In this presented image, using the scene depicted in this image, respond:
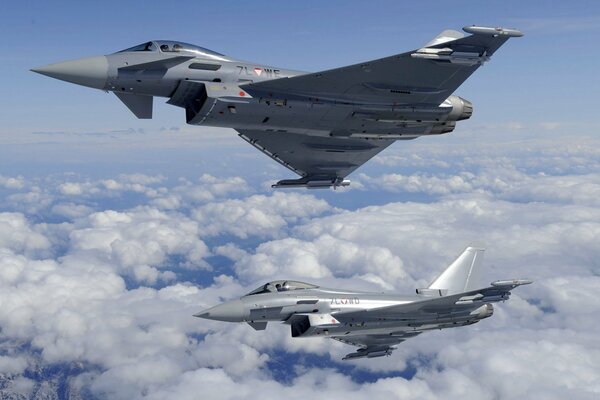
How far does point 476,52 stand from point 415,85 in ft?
9.74

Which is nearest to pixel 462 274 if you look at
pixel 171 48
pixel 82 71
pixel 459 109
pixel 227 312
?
pixel 227 312

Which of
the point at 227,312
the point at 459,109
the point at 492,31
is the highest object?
the point at 492,31

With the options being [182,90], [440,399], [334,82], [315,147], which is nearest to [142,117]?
[182,90]

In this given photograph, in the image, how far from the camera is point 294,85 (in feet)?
73.4

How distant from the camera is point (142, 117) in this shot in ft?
75.9

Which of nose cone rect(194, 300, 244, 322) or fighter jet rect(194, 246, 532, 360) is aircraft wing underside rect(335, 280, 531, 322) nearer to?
fighter jet rect(194, 246, 532, 360)

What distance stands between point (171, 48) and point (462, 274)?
107 feet

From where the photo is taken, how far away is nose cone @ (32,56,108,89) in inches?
790

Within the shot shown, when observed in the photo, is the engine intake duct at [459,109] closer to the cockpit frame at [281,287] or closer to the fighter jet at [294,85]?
the fighter jet at [294,85]

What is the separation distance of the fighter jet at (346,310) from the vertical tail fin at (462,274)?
25.9 feet

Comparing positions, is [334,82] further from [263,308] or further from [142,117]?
[263,308]

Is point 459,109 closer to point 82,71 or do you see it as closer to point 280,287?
point 280,287

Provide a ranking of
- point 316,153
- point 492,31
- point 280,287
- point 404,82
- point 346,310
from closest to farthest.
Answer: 1. point 492,31
2. point 404,82
3. point 316,153
4. point 346,310
5. point 280,287

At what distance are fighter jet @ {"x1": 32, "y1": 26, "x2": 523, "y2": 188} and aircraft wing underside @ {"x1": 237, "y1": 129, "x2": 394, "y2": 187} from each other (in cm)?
437
